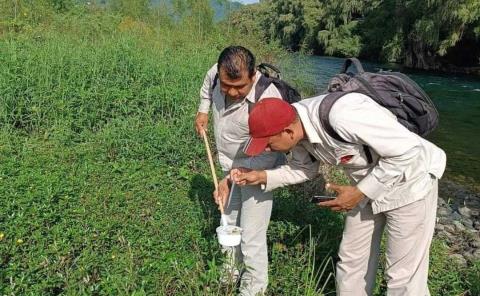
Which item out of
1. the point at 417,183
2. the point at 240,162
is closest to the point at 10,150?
the point at 240,162

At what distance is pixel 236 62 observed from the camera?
2.57 m

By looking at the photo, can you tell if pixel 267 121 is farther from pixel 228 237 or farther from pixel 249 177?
pixel 228 237

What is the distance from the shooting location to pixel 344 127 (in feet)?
7.07

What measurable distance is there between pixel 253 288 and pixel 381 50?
116 feet

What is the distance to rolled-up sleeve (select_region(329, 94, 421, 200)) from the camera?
2.14 metres

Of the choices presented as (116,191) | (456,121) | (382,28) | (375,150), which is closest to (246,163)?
(375,150)

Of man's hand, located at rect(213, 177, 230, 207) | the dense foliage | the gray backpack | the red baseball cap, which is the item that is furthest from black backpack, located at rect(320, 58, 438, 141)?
the dense foliage

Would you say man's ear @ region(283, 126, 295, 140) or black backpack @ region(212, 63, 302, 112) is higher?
black backpack @ region(212, 63, 302, 112)

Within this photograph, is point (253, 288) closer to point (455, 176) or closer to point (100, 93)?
point (100, 93)

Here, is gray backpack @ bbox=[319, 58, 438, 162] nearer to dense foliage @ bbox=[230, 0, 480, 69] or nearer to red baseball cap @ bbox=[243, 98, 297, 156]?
red baseball cap @ bbox=[243, 98, 297, 156]

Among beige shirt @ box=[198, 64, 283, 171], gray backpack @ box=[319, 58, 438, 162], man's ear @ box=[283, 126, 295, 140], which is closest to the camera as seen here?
man's ear @ box=[283, 126, 295, 140]

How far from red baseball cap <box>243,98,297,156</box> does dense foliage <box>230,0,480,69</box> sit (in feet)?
36.0

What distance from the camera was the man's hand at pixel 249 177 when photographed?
2.68 metres

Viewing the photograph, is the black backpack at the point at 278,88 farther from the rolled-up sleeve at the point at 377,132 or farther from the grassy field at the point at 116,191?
the grassy field at the point at 116,191
